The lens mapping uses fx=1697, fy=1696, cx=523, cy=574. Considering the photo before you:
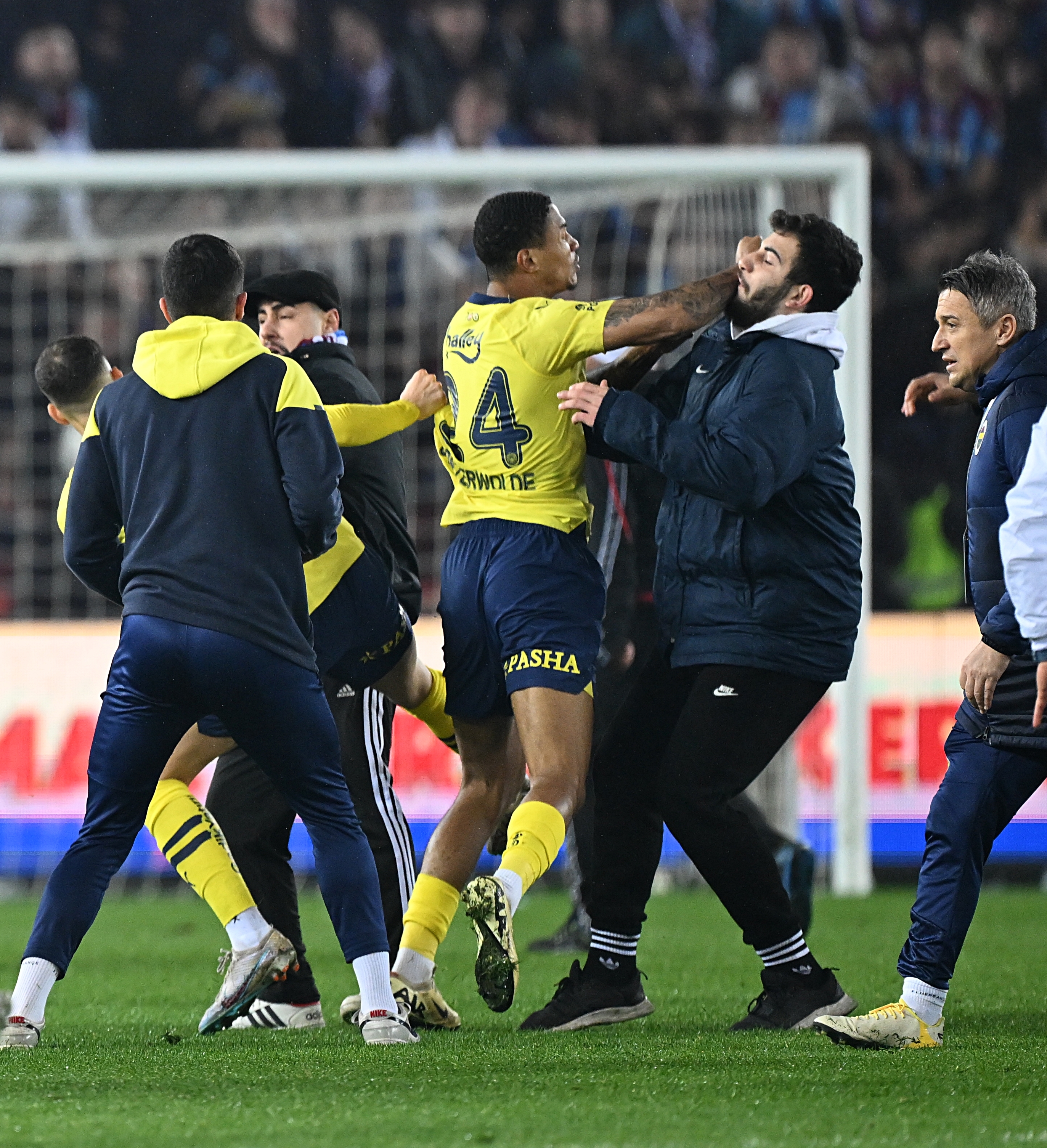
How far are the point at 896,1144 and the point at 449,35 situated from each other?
11401 millimetres

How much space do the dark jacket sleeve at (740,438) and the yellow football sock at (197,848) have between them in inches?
53.5

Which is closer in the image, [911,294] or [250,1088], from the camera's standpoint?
[250,1088]

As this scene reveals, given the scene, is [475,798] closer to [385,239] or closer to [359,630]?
[359,630]

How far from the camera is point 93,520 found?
149 inches

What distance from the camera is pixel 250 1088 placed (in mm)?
3211

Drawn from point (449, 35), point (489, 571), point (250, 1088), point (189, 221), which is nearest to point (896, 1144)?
point (250, 1088)

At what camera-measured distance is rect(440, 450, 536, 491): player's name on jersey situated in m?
4.16

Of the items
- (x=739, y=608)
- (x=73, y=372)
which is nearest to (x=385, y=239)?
(x=73, y=372)

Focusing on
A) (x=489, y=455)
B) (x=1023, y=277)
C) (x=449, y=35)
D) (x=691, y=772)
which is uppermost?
(x=449, y=35)

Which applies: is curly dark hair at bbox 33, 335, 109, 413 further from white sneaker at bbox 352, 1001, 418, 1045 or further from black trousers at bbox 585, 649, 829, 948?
white sneaker at bbox 352, 1001, 418, 1045

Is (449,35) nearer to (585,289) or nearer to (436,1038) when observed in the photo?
(585,289)

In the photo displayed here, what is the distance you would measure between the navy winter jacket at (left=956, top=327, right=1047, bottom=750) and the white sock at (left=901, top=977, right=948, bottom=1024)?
55cm

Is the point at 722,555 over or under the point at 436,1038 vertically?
over

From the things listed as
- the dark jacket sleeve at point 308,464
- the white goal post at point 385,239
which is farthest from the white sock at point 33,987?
the white goal post at point 385,239
